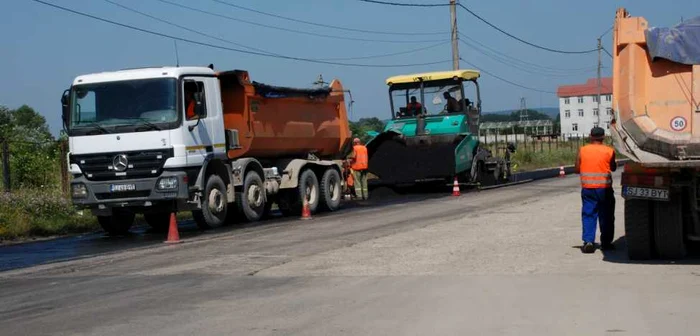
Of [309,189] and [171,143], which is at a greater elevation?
[171,143]

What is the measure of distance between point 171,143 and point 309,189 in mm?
5410

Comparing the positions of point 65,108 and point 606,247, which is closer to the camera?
point 606,247

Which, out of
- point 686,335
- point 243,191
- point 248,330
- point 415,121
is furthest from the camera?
point 415,121

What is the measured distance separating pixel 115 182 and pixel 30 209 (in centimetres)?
417

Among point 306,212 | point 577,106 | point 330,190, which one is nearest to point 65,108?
point 306,212

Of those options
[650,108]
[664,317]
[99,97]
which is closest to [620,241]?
[650,108]

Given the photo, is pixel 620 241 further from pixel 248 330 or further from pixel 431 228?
pixel 248 330

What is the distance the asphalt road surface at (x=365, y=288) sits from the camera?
23.7 ft

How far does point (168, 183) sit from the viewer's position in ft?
52.3

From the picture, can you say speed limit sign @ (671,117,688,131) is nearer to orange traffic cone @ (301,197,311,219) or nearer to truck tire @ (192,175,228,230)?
truck tire @ (192,175,228,230)

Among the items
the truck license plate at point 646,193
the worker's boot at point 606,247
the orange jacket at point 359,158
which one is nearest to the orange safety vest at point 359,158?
the orange jacket at point 359,158

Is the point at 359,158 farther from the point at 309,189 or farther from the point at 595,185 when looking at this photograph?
the point at 595,185

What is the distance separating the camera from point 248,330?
7137 millimetres

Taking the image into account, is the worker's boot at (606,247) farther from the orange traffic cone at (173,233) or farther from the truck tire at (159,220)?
the truck tire at (159,220)
